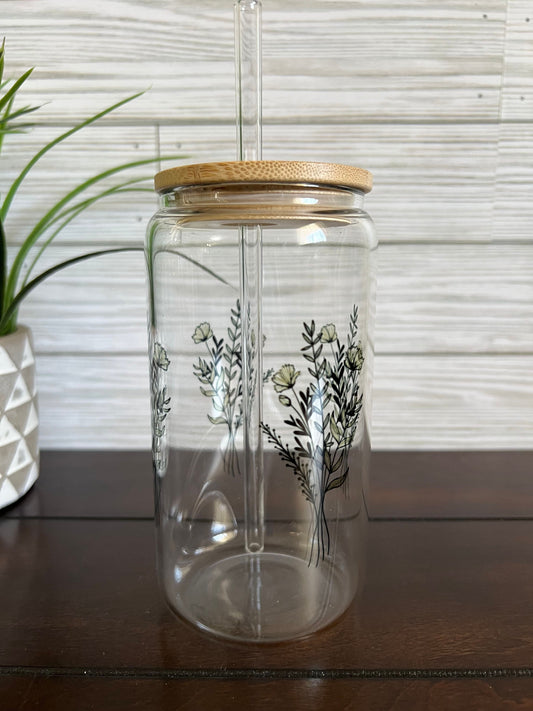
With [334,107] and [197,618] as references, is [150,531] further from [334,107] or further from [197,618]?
[334,107]

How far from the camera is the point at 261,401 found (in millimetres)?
538

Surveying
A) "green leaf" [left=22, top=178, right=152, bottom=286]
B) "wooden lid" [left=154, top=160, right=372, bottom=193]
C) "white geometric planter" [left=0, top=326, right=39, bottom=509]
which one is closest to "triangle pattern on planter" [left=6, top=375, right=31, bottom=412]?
"white geometric planter" [left=0, top=326, right=39, bottom=509]

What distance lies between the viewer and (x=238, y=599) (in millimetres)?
482

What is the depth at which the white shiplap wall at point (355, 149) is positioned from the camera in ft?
2.33

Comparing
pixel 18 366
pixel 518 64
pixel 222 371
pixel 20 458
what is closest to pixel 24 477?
pixel 20 458

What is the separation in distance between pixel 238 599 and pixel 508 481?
0.40 meters

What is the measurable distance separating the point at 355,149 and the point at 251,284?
306mm

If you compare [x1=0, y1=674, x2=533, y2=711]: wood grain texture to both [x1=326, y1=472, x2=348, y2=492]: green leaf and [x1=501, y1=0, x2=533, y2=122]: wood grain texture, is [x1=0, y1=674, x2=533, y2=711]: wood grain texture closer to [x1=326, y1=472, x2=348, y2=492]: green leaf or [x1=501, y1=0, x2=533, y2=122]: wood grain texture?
[x1=326, y1=472, x2=348, y2=492]: green leaf

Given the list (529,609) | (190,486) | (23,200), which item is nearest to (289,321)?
(190,486)

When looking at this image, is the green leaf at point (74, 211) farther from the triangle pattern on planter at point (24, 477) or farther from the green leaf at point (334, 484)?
the green leaf at point (334, 484)

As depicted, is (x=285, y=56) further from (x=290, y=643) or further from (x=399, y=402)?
(x=290, y=643)

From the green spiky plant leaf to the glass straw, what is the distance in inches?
7.2

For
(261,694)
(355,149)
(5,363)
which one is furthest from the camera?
(355,149)

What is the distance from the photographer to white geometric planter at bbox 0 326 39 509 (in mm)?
638
